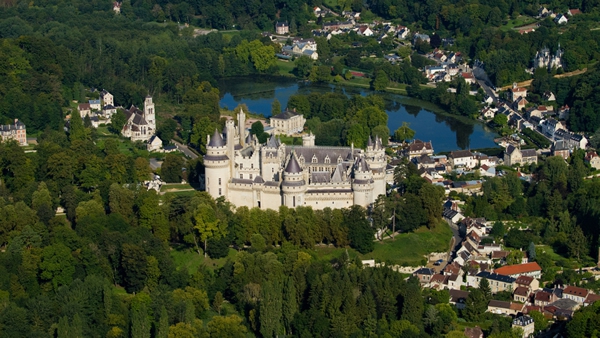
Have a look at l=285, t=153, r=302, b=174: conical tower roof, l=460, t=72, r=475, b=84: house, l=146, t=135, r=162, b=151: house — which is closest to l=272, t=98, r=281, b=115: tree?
l=146, t=135, r=162, b=151: house

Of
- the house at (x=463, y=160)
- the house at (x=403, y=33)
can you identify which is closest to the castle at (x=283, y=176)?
the house at (x=463, y=160)

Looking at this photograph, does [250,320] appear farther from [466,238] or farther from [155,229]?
[466,238]

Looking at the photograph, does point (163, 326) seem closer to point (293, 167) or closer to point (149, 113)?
point (293, 167)

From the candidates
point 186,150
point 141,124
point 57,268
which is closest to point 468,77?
point 186,150

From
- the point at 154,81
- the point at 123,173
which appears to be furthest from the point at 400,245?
the point at 154,81

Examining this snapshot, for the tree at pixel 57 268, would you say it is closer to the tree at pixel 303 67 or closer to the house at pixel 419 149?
the house at pixel 419 149

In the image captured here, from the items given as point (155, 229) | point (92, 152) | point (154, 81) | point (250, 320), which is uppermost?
point (154, 81)
